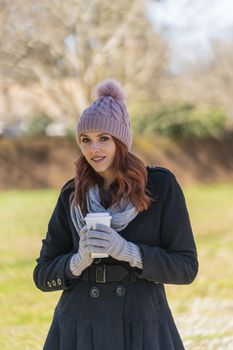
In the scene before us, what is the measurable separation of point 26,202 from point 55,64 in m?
4.28

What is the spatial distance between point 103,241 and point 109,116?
1.92 feet

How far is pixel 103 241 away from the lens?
246 cm

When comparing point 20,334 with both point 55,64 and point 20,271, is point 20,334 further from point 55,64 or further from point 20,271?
point 55,64

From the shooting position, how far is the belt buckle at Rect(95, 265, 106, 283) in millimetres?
2648

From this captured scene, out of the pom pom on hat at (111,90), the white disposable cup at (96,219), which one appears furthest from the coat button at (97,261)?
the pom pom on hat at (111,90)

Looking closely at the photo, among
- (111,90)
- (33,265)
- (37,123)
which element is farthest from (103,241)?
(37,123)

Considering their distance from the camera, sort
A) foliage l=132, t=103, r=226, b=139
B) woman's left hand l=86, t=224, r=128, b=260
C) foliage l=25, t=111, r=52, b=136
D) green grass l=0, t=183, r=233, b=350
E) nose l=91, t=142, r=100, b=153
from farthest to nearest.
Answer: foliage l=25, t=111, r=52, b=136
foliage l=132, t=103, r=226, b=139
green grass l=0, t=183, r=233, b=350
nose l=91, t=142, r=100, b=153
woman's left hand l=86, t=224, r=128, b=260

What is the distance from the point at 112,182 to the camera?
2801mm

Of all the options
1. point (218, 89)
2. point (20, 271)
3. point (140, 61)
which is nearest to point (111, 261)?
point (20, 271)

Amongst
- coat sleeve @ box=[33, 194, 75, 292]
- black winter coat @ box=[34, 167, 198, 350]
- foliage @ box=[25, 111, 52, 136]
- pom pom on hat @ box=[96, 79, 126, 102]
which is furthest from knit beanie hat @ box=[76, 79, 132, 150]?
foliage @ box=[25, 111, 52, 136]

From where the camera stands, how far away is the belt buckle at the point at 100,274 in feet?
8.69

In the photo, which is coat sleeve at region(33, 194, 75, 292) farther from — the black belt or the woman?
the black belt

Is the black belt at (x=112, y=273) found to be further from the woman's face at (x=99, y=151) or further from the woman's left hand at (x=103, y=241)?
the woman's face at (x=99, y=151)

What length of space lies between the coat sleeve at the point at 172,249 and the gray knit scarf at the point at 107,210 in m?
0.12
